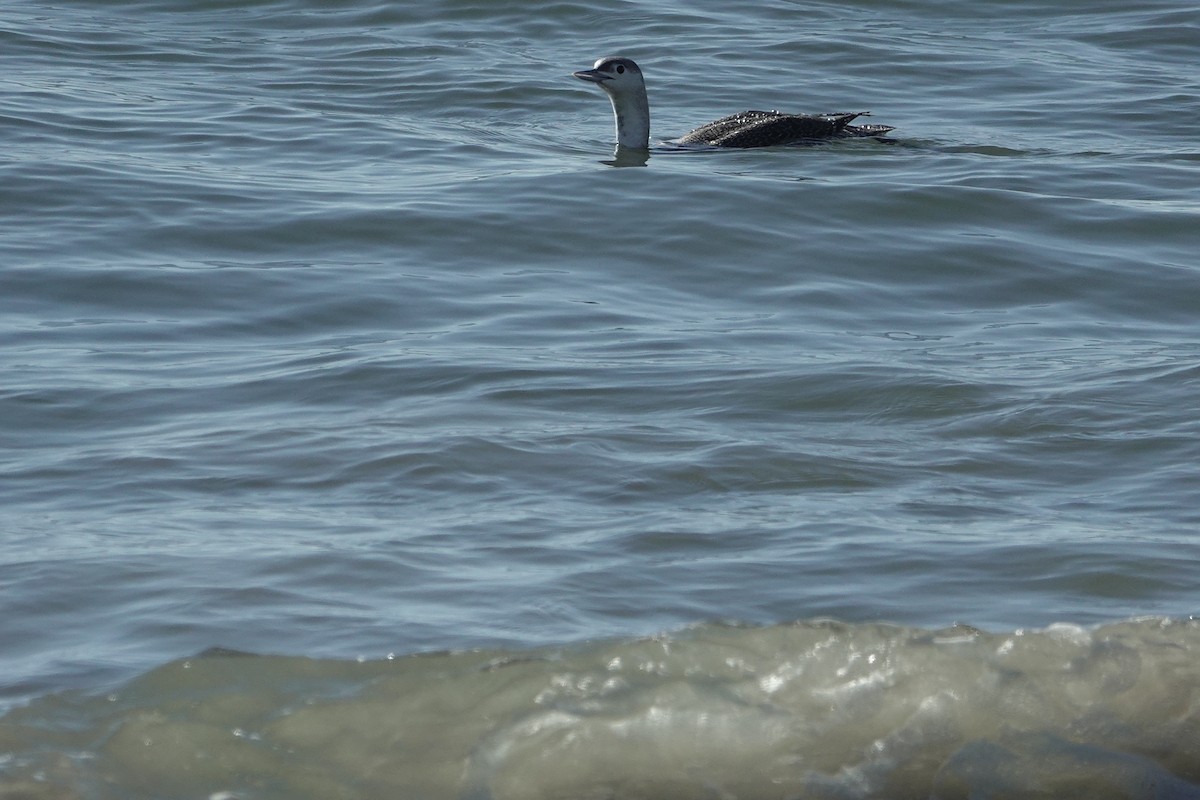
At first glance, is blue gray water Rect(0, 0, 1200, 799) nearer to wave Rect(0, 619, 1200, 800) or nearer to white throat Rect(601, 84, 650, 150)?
wave Rect(0, 619, 1200, 800)

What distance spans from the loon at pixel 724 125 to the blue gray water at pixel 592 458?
0.59ft

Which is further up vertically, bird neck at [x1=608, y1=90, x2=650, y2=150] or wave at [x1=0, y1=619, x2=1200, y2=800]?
bird neck at [x1=608, y1=90, x2=650, y2=150]

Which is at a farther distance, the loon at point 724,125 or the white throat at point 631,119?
the white throat at point 631,119

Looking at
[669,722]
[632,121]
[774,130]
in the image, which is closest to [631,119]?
[632,121]

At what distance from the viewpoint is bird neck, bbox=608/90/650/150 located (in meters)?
13.4

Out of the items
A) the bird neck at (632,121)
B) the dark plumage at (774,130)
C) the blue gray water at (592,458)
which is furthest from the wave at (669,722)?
the bird neck at (632,121)

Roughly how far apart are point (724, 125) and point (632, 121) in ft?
2.25

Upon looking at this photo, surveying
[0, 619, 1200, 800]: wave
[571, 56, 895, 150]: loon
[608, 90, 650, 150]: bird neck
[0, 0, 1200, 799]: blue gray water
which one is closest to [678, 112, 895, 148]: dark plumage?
[571, 56, 895, 150]: loon

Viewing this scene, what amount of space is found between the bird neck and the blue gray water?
0.76m

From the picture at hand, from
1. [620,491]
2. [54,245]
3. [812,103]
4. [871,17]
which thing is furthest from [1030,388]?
[871,17]

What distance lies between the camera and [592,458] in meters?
5.91

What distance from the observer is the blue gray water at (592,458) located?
402cm

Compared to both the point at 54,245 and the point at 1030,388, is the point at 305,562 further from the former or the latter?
the point at 54,245

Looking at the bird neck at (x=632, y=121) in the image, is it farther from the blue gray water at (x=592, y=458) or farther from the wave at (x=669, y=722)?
the wave at (x=669, y=722)
